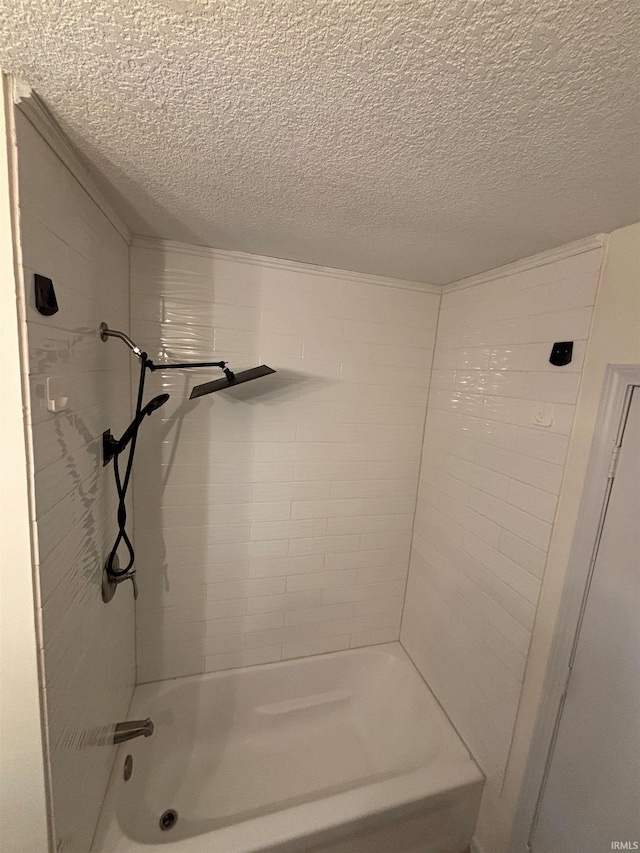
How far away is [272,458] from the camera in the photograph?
163cm

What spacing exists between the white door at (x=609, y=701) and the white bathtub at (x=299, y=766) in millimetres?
422

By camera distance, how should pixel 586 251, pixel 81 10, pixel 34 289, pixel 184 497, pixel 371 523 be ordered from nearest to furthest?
pixel 81 10 → pixel 34 289 → pixel 586 251 → pixel 184 497 → pixel 371 523

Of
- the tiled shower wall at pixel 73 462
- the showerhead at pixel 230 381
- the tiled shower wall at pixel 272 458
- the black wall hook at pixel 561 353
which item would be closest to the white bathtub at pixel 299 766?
the tiled shower wall at pixel 272 458

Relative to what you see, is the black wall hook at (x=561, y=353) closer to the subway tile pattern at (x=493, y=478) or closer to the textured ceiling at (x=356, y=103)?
the subway tile pattern at (x=493, y=478)

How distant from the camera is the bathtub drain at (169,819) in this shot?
1.34 m

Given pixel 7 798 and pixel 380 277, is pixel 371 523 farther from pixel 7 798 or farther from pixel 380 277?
pixel 7 798

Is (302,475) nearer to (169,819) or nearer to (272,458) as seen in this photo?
(272,458)

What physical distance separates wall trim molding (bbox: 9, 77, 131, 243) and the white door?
1531 mm

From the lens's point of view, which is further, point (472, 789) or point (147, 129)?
point (472, 789)

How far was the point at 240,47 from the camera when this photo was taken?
52 cm

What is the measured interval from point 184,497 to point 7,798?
94 centimetres

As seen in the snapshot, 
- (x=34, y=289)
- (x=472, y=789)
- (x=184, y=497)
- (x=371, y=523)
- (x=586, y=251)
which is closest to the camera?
(x=34, y=289)

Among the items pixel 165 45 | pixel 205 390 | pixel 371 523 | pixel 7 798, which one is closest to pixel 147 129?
pixel 165 45

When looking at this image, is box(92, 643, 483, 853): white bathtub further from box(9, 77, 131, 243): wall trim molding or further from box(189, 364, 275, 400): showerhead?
box(9, 77, 131, 243): wall trim molding
